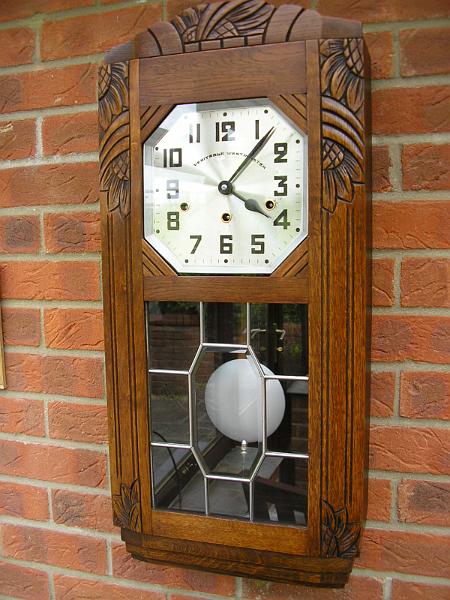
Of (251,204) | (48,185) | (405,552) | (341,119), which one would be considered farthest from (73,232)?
(405,552)

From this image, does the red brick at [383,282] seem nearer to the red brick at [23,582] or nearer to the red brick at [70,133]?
the red brick at [70,133]

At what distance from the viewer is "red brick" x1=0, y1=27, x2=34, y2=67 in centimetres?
76

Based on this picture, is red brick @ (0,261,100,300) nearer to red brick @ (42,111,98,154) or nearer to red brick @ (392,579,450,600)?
red brick @ (42,111,98,154)

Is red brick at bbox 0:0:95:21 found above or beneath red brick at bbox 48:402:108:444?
above

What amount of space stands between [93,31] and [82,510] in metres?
0.70

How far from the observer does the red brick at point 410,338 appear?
0.65 meters

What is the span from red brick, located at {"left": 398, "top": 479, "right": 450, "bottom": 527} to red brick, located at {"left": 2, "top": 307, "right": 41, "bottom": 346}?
56 centimetres

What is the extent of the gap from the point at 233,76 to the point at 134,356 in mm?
333

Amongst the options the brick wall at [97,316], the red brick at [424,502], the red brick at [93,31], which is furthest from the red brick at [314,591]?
the red brick at [93,31]

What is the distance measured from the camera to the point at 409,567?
69 cm

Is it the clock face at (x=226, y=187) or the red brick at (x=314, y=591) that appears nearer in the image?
the clock face at (x=226, y=187)

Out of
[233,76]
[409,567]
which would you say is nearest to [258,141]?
[233,76]

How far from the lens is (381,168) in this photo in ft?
2.13

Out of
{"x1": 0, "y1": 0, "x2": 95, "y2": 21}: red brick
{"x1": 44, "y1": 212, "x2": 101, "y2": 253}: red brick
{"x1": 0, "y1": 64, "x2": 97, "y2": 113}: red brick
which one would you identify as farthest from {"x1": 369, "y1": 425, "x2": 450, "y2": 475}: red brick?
{"x1": 0, "y1": 0, "x2": 95, "y2": 21}: red brick
